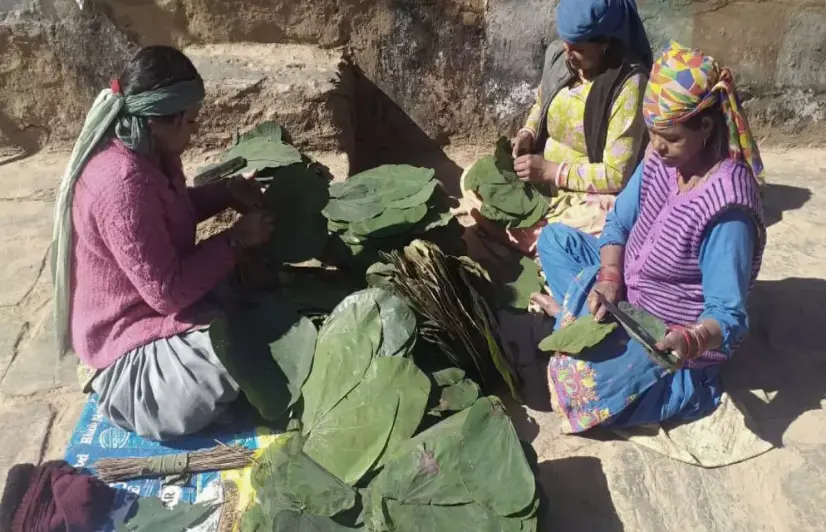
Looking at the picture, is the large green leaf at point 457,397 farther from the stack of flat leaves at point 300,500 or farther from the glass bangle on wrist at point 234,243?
the glass bangle on wrist at point 234,243

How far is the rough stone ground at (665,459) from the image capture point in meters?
2.18

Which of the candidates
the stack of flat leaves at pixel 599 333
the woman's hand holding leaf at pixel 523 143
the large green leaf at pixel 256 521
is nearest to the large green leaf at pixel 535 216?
the woman's hand holding leaf at pixel 523 143

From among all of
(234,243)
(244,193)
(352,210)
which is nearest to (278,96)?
(352,210)

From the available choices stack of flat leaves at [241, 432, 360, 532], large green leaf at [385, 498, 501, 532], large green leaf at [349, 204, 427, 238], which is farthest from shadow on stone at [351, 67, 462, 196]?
large green leaf at [385, 498, 501, 532]

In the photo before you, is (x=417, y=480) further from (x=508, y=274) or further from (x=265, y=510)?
(x=508, y=274)

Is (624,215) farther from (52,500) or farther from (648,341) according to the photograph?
(52,500)

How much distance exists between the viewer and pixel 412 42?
12.7 feet

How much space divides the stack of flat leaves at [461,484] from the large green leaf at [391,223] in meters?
0.92

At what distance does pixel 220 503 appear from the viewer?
2.19m

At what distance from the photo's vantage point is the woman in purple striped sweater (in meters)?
1.91

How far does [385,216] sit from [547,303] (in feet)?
2.38

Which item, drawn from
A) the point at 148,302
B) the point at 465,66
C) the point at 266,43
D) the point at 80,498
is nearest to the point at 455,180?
the point at 465,66

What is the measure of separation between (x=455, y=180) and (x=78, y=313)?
2290 mm

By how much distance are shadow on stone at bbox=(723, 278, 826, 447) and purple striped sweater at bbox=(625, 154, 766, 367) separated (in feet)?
1.27
